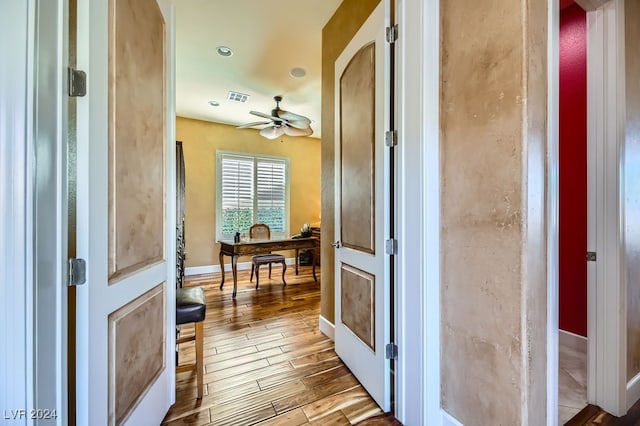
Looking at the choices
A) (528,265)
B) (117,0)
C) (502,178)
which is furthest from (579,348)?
(117,0)

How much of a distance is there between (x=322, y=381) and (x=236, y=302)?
1.98m

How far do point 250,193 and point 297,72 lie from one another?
2.79 m

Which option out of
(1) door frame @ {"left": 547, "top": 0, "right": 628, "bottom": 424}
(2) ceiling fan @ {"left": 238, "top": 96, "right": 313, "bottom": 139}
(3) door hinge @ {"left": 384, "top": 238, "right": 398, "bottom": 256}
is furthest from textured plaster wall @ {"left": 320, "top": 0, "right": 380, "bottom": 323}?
(1) door frame @ {"left": 547, "top": 0, "right": 628, "bottom": 424}

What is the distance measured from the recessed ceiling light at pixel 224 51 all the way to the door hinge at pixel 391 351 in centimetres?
327


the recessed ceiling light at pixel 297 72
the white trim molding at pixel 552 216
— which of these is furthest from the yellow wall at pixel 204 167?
the white trim molding at pixel 552 216

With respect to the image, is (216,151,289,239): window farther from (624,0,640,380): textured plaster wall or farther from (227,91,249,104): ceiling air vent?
(624,0,640,380): textured plaster wall

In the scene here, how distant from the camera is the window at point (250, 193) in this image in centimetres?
521

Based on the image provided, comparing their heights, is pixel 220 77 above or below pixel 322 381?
above

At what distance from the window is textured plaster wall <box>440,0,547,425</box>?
4673mm

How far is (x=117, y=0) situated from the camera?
1032mm

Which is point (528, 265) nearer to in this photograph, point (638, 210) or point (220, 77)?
point (638, 210)

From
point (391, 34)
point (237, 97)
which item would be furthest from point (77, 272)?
point (237, 97)

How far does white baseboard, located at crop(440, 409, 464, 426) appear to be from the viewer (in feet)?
3.92

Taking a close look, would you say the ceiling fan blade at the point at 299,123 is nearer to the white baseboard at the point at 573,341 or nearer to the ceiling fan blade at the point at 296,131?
the ceiling fan blade at the point at 296,131
